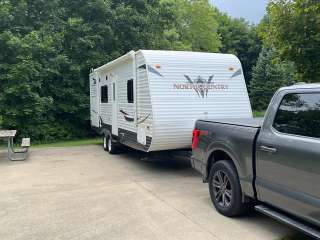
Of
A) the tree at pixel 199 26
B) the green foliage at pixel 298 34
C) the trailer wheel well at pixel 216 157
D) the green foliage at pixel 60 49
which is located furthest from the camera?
the tree at pixel 199 26

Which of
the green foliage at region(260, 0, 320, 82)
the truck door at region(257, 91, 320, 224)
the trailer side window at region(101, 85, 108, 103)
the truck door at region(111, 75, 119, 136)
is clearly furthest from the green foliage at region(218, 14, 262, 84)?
the truck door at region(257, 91, 320, 224)

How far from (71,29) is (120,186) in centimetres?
1190

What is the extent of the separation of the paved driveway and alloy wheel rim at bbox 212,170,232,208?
0.71 feet

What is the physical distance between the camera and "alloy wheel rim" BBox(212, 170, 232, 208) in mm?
5505

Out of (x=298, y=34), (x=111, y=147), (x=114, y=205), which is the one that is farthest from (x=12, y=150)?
(x=298, y=34)

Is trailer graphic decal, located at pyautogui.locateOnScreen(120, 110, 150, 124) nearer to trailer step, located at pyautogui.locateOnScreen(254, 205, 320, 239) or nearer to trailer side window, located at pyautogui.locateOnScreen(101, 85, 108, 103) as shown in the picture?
trailer side window, located at pyautogui.locateOnScreen(101, 85, 108, 103)

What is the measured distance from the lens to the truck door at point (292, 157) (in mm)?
3922

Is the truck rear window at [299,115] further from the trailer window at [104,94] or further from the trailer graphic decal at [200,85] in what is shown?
the trailer window at [104,94]

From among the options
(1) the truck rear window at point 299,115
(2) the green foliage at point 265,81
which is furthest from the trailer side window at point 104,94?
(2) the green foliage at point 265,81

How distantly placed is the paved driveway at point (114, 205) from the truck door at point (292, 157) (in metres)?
0.71

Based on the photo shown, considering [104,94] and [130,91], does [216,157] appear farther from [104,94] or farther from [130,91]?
[104,94]

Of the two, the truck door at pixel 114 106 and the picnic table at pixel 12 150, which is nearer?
the truck door at pixel 114 106

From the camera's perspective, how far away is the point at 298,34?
7.91 metres

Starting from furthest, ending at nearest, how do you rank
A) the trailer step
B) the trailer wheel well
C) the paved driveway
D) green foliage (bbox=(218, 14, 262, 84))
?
green foliage (bbox=(218, 14, 262, 84)) → the trailer wheel well → the paved driveway → the trailer step
